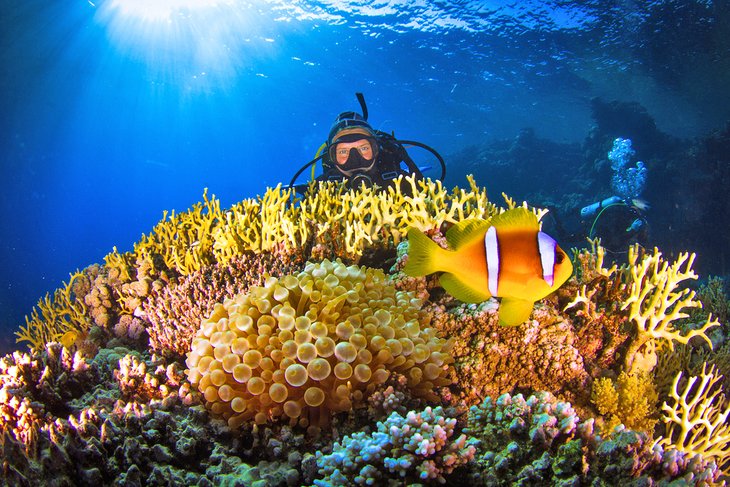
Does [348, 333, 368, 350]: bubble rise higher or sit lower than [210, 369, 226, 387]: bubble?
higher

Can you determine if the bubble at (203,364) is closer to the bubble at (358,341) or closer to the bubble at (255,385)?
the bubble at (255,385)

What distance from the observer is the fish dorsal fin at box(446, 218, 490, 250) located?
6.12ft

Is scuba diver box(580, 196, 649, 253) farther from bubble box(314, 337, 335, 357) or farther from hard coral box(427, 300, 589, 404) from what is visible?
bubble box(314, 337, 335, 357)

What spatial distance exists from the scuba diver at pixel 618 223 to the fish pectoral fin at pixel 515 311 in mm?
8805

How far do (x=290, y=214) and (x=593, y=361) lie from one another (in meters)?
3.40

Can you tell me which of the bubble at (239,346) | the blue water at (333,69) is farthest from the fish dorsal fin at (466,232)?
the blue water at (333,69)

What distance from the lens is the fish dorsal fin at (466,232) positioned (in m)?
1.87

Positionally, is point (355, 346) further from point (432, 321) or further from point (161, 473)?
point (161, 473)

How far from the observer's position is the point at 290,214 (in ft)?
14.0

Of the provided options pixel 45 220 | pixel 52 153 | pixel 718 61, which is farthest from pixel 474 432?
pixel 45 220

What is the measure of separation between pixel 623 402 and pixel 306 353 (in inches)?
91.3

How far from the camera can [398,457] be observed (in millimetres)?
1583

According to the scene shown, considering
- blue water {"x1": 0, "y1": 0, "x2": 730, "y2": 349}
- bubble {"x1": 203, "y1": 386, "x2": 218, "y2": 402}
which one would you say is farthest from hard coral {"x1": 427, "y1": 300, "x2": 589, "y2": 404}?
blue water {"x1": 0, "y1": 0, "x2": 730, "y2": 349}

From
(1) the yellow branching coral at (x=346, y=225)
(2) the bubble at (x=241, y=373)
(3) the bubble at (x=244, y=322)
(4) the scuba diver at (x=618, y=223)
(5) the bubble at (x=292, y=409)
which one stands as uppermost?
(4) the scuba diver at (x=618, y=223)
